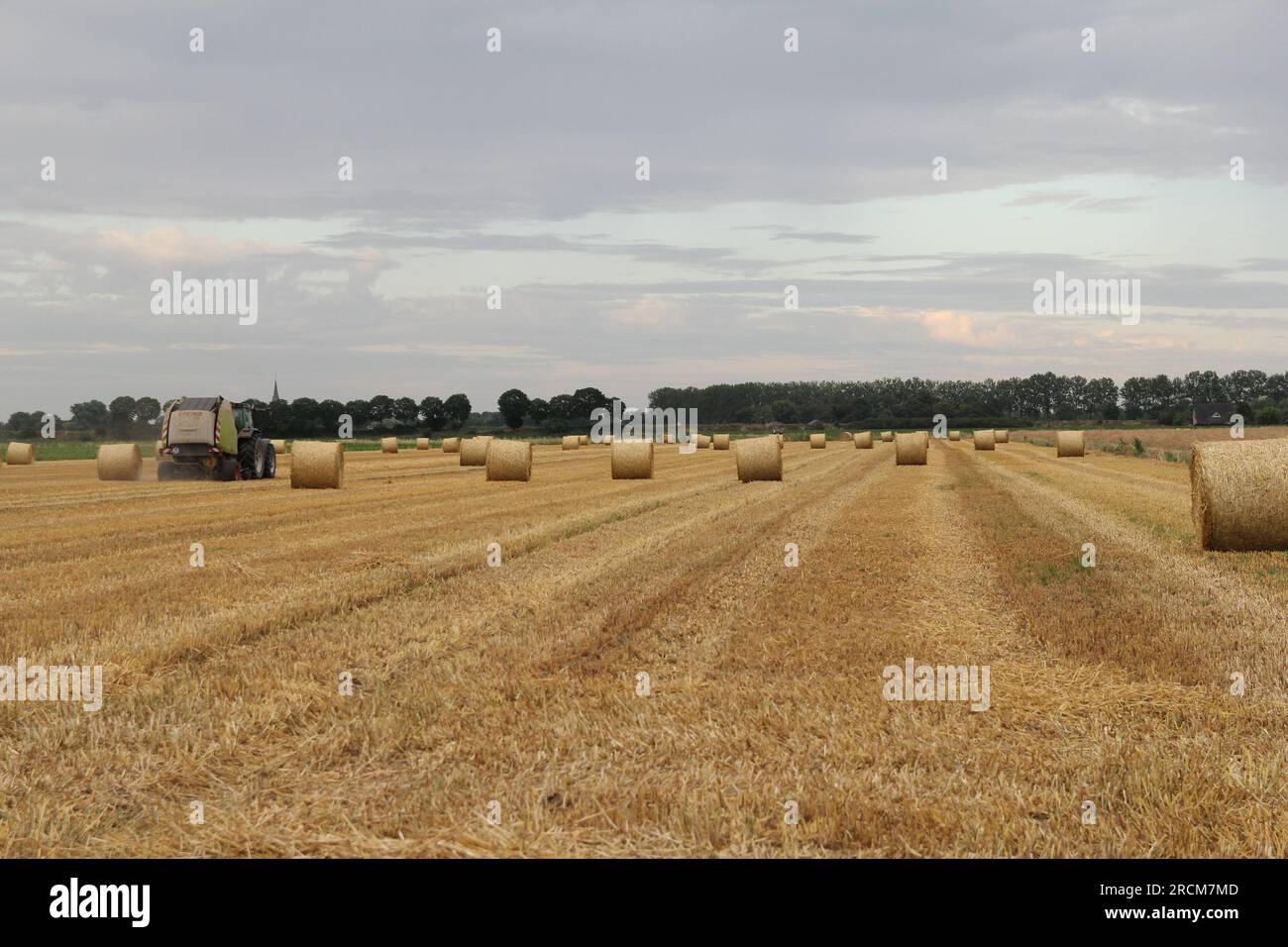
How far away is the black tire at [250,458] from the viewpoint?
30406 millimetres

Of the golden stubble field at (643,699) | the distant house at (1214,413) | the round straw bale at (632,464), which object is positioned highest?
the distant house at (1214,413)

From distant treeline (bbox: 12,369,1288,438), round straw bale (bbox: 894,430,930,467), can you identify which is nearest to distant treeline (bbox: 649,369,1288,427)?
distant treeline (bbox: 12,369,1288,438)

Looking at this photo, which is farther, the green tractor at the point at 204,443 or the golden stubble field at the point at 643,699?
the green tractor at the point at 204,443

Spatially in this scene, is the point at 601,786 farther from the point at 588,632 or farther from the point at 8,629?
the point at 8,629

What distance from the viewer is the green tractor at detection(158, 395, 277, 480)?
29266 millimetres

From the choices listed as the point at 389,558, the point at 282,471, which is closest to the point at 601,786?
the point at 389,558

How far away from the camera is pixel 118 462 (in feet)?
107

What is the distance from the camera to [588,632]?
29.5 feet

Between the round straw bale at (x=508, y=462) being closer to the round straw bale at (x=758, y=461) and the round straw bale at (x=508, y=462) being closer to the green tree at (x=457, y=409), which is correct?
the round straw bale at (x=758, y=461)

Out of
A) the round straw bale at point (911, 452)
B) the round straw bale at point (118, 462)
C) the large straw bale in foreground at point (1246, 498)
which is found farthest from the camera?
the round straw bale at point (911, 452)

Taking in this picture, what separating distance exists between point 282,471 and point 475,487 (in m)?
12.4

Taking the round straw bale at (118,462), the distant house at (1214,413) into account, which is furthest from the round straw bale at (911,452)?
the distant house at (1214,413)

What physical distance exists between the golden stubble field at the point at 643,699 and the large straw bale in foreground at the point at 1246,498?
416 millimetres

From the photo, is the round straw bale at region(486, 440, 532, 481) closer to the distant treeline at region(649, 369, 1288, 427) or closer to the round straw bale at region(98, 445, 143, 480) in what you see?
the round straw bale at region(98, 445, 143, 480)
